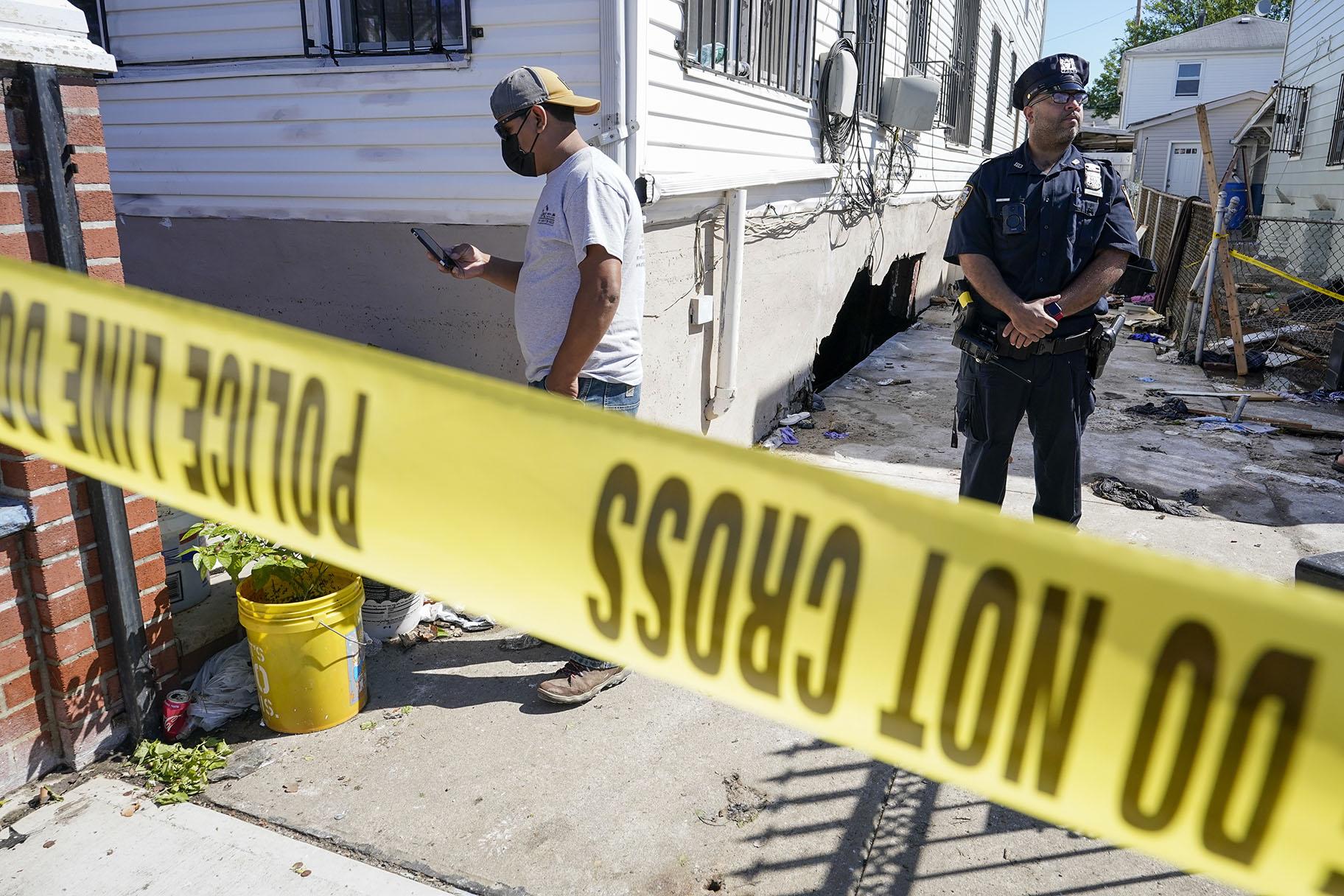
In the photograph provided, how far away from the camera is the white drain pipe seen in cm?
569

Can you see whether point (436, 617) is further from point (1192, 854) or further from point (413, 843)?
point (1192, 854)

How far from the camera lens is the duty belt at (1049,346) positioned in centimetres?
366

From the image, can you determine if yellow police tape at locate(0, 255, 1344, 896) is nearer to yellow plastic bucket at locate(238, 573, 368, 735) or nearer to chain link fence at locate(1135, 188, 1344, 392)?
yellow plastic bucket at locate(238, 573, 368, 735)

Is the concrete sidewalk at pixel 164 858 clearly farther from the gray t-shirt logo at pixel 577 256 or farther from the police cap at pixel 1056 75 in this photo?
the police cap at pixel 1056 75

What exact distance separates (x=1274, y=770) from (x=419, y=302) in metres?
4.54

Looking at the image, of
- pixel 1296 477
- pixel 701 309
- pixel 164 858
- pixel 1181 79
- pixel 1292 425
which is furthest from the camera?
pixel 1181 79

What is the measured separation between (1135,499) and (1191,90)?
3559 centimetres

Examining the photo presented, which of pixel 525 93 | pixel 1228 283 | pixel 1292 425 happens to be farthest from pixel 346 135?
pixel 1228 283

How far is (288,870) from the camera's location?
96.0 inches

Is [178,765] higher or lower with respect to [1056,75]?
lower

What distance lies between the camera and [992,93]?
15.0m

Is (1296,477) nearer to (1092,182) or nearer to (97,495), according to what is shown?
(1092,182)

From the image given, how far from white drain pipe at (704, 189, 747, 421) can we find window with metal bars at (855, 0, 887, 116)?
283cm

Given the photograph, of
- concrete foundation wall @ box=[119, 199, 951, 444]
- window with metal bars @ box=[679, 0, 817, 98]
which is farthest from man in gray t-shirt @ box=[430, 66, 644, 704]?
window with metal bars @ box=[679, 0, 817, 98]
